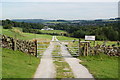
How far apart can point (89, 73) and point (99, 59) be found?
5.75 meters

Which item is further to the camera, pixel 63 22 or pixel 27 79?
pixel 63 22

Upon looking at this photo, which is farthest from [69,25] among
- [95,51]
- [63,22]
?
[95,51]

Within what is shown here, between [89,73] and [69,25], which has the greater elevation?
[69,25]

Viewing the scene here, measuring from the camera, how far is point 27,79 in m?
9.56

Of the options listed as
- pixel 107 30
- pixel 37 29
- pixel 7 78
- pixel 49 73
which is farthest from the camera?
pixel 107 30

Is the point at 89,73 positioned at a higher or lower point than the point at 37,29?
lower

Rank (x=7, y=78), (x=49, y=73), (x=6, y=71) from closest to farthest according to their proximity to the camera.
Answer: (x=7, y=78), (x=6, y=71), (x=49, y=73)

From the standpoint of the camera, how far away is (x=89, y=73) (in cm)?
1148

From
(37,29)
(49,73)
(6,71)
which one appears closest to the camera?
(6,71)

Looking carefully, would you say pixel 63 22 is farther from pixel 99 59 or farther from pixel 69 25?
pixel 99 59

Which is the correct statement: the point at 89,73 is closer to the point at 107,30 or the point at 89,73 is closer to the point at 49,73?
the point at 49,73

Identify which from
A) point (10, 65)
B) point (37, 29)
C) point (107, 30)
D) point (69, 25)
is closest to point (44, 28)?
point (37, 29)

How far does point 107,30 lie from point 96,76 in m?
55.5

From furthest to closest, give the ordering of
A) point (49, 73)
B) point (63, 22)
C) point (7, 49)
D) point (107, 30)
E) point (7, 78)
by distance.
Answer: point (63, 22) < point (107, 30) < point (7, 49) < point (49, 73) < point (7, 78)
